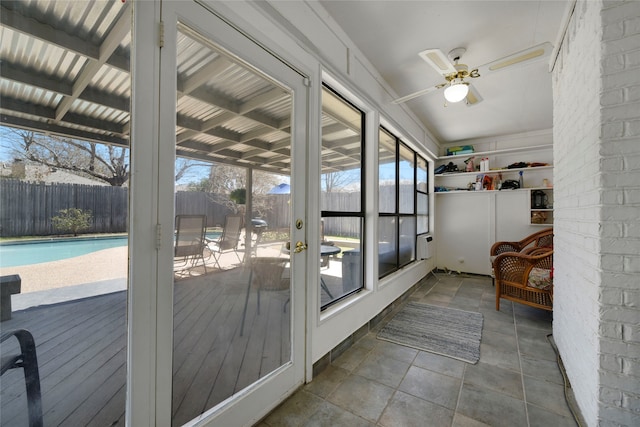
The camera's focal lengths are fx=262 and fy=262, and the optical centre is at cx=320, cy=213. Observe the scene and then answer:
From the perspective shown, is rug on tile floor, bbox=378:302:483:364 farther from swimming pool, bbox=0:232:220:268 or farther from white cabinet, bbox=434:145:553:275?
swimming pool, bbox=0:232:220:268

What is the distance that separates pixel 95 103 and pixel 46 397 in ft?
3.44

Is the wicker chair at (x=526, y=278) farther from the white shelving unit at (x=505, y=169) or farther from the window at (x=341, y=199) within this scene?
the white shelving unit at (x=505, y=169)

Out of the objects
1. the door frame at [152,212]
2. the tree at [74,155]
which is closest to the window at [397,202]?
the door frame at [152,212]

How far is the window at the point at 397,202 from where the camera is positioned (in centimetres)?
328

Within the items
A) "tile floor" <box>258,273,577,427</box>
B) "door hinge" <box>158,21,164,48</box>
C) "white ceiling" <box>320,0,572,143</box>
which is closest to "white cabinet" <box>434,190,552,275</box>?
"white ceiling" <box>320,0,572,143</box>

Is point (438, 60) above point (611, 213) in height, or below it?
above

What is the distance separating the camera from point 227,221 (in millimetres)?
1437

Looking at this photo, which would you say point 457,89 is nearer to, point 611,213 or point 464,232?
point 611,213

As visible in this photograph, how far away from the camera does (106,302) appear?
3.31 feet

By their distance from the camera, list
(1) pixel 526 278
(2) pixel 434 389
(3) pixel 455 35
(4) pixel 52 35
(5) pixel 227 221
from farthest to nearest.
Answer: (1) pixel 526 278 → (3) pixel 455 35 → (2) pixel 434 389 → (5) pixel 227 221 → (4) pixel 52 35

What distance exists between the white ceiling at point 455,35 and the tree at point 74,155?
1.79 metres

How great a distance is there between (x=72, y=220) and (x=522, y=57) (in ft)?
9.47

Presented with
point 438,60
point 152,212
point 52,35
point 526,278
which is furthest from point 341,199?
point 526,278

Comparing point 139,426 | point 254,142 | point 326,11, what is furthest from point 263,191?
point 326,11
